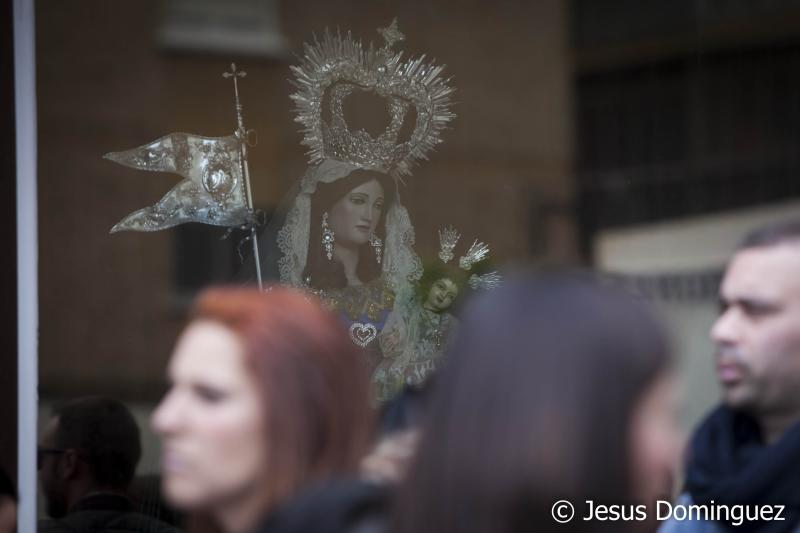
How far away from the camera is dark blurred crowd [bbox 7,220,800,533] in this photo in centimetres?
116

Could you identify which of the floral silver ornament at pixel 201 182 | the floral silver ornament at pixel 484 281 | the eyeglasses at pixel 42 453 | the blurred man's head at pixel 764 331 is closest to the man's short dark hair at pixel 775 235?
the blurred man's head at pixel 764 331

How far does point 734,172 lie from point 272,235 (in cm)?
338

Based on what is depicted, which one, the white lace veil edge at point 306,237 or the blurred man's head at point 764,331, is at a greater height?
the white lace veil edge at point 306,237

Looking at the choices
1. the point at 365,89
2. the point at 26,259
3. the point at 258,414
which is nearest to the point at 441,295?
the point at 365,89

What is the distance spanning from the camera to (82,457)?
2498 mm

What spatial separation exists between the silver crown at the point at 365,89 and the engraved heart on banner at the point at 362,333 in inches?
13.3

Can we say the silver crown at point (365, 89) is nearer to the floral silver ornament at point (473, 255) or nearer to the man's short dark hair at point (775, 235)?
the floral silver ornament at point (473, 255)

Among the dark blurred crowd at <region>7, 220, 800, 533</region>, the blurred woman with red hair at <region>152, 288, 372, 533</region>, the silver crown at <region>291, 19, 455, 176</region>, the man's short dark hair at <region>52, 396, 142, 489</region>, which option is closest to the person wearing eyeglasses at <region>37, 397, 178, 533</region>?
the man's short dark hair at <region>52, 396, 142, 489</region>

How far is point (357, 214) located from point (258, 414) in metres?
1.27

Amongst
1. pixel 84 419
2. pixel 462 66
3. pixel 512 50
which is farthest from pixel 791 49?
pixel 84 419

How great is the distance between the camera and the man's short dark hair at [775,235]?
1.78 m

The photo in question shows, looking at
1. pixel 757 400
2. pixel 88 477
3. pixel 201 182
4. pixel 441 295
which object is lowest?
pixel 88 477

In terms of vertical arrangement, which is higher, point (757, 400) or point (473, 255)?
point (473, 255)

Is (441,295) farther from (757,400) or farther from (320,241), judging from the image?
(757,400)
